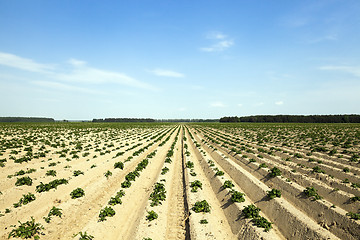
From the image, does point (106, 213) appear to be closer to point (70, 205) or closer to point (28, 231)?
point (70, 205)

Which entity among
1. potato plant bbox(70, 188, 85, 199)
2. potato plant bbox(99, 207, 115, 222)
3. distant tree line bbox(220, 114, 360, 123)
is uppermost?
distant tree line bbox(220, 114, 360, 123)

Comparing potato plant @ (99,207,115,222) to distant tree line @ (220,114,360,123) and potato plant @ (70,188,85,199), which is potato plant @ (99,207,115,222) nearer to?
potato plant @ (70,188,85,199)

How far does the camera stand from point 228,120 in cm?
18850

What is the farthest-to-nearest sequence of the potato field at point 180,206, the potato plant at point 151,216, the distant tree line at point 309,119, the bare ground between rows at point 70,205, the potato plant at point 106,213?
the distant tree line at point 309,119 < the potato plant at point 106,213 < the potato plant at point 151,216 < the bare ground between rows at point 70,205 < the potato field at point 180,206

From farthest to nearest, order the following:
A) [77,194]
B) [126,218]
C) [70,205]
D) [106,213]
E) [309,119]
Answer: [309,119], [77,194], [70,205], [126,218], [106,213]

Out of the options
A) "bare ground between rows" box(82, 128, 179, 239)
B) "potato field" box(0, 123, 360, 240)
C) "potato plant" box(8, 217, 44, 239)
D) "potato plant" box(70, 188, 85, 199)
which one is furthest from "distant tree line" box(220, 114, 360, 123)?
"potato plant" box(8, 217, 44, 239)

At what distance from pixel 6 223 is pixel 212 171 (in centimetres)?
1132

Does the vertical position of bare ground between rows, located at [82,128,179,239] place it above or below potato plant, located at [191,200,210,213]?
below

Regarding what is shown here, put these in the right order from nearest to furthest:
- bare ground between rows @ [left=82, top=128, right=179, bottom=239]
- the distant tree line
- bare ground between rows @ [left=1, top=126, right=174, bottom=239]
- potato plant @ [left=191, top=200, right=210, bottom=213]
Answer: bare ground between rows @ [left=82, top=128, right=179, bottom=239], bare ground between rows @ [left=1, top=126, right=174, bottom=239], potato plant @ [left=191, top=200, right=210, bottom=213], the distant tree line

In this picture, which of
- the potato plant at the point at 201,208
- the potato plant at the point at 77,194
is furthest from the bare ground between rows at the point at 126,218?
the potato plant at the point at 201,208

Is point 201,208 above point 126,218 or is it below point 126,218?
above

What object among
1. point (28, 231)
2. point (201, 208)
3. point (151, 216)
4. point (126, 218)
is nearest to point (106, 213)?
point (126, 218)

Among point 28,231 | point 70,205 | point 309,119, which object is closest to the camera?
point 28,231

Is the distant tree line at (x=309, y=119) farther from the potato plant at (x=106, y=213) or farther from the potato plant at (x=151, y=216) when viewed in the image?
the potato plant at (x=106, y=213)
